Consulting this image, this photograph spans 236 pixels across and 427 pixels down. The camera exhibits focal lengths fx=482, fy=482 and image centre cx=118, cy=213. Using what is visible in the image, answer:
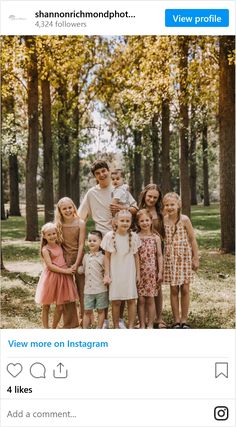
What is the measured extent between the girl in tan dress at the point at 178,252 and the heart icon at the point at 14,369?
1930mm

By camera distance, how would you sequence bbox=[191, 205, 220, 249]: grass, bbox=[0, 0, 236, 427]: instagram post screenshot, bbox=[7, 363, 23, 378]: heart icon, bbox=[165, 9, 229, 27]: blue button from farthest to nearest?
1. bbox=[191, 205, 220, 249]: grass
2. bbox=[165, 9, 229, 27]: blue button
3. bbox=[7, 363, 23, 378]: heart icon
4. bbox=[0, 0, 236, 427]: instagram post screenshot

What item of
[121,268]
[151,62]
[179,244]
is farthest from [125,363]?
[151,62]

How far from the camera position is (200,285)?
6.30 m

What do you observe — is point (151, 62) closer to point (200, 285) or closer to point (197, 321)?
point (200, 285)

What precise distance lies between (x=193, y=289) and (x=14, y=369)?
3.70m

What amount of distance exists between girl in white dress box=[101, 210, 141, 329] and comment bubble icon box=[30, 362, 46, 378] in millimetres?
1387

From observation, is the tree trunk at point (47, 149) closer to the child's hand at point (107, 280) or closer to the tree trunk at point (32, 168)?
the tree trunk at point (32, 168)

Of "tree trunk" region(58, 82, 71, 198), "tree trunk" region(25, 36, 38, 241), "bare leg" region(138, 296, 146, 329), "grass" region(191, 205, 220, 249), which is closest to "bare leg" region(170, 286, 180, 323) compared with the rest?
"bare leg" region(138, 296, 146, 329)

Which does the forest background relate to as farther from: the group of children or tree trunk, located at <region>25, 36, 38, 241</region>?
the group of children

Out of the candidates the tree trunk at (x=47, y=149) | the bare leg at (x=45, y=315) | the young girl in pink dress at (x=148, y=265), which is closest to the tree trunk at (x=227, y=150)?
the young girl in pink dress at (x=148, y=265)

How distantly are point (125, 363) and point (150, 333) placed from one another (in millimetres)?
230

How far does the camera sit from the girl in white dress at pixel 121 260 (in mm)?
4035

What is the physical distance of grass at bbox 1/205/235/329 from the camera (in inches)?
184

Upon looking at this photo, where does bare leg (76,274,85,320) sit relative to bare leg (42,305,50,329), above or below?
above
